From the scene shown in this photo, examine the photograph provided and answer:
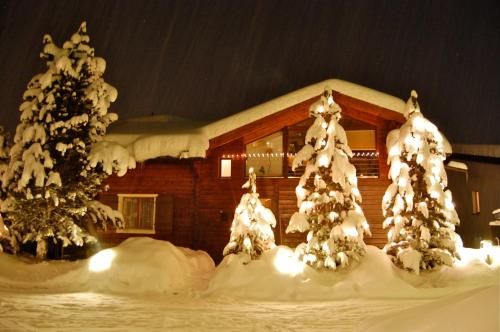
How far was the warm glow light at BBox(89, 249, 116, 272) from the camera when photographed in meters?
12.0

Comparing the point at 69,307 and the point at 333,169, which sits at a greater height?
the point at 333,169

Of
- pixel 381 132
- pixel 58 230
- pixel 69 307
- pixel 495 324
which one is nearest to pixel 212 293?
pixel 69 307

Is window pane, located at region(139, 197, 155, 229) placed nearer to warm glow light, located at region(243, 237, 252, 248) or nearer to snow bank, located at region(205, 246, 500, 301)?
snow bank, located at region(205, 246, 500, 301)

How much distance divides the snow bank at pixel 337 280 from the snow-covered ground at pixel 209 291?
27 millimetres

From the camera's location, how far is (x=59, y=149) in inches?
507

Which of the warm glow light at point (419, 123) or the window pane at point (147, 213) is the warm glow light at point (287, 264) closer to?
the warm glow light at point (419, 123)

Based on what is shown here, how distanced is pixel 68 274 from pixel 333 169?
27.5 feet

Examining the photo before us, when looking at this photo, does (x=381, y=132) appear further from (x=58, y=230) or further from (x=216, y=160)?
(x=58, y=230)

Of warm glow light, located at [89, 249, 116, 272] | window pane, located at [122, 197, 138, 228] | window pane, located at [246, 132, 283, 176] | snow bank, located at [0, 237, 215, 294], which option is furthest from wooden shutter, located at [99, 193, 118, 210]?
window pane, located at [246, 132, 283, 176]

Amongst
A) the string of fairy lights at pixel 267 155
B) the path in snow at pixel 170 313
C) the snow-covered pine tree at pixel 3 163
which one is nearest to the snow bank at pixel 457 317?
the path in snow at pixel 170 313

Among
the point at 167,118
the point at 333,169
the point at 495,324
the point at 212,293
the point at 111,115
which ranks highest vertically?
the point at 167,118

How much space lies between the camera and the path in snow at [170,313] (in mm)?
7461

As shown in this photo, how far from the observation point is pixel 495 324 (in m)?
4.16

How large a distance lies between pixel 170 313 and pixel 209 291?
8.66 ft
